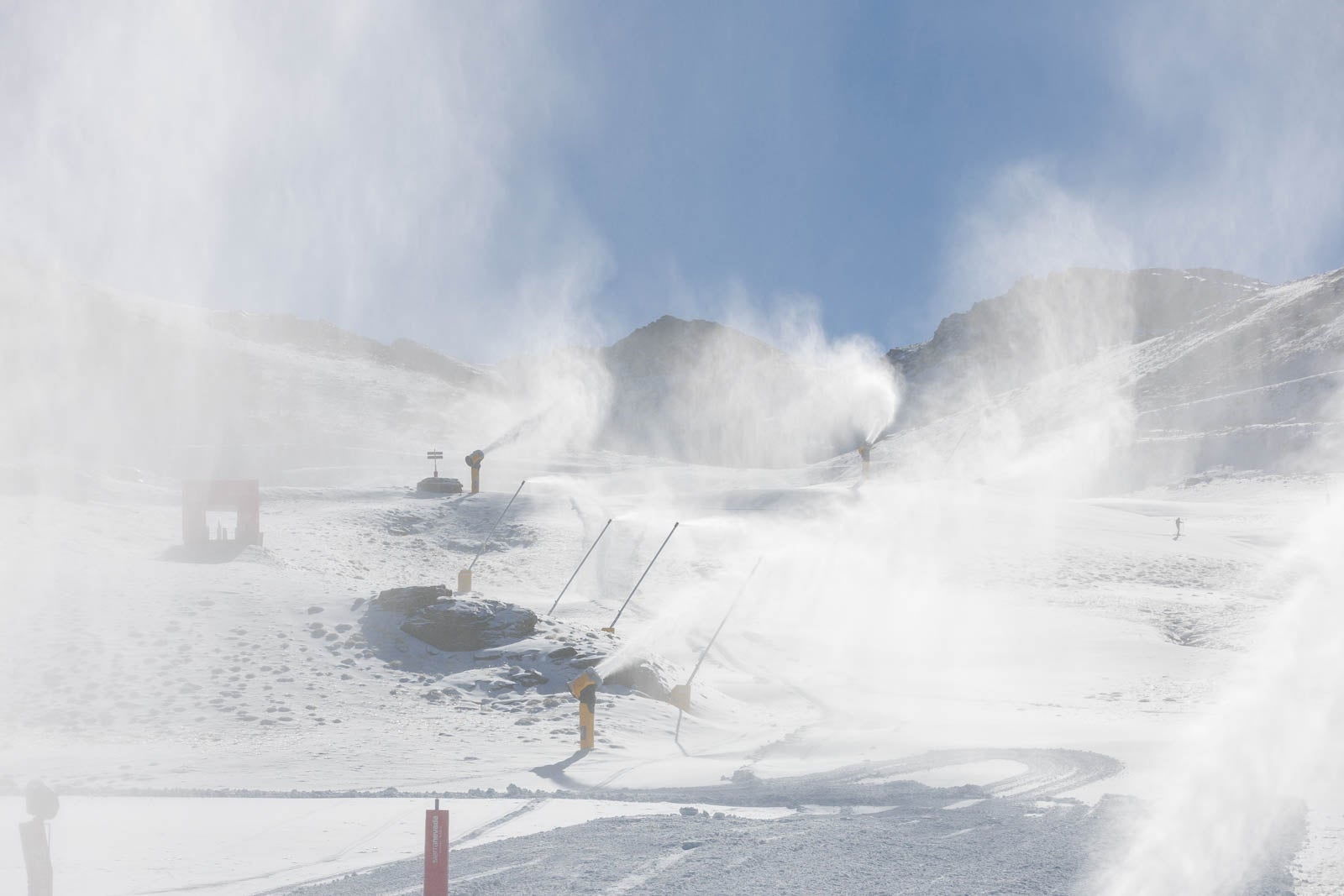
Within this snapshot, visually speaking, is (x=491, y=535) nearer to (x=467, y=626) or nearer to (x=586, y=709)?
(x=467, y=626)

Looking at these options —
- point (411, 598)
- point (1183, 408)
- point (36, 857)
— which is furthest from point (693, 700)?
point (1183, 408)

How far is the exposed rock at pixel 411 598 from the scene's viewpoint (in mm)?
18797

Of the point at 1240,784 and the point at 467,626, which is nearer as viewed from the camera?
the point at 1240,784

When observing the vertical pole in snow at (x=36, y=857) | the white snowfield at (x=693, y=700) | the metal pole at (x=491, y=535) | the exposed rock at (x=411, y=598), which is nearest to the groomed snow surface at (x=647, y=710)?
the white snowfield at (x=693, y=700)

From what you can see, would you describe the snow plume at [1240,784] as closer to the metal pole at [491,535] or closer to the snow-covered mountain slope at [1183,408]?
the metal pole at [491,535]

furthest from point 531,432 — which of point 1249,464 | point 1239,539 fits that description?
point 1239,539

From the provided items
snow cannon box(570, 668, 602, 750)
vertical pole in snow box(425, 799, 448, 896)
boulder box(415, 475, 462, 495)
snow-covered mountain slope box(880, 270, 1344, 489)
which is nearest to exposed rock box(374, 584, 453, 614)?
snow cannon box(570, 668, 602, 750)

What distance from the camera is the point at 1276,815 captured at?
7500 mm

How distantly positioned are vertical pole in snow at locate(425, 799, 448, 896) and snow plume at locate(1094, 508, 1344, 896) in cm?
385

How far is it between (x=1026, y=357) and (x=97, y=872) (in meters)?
202

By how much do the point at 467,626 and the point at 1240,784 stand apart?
1241cm

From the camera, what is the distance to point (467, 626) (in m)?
17.9

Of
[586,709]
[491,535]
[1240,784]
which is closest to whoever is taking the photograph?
[1240,784]

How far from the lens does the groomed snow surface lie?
7020 mm
